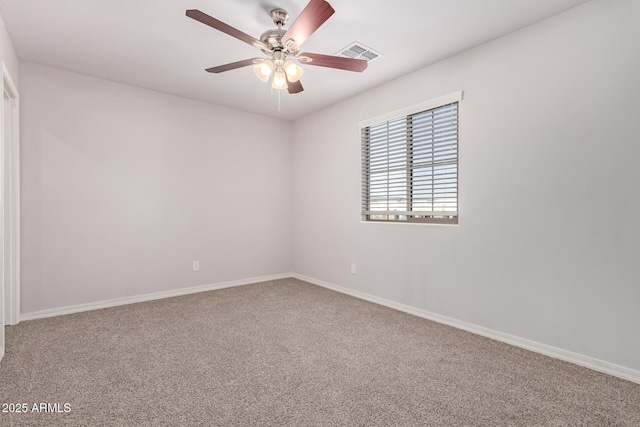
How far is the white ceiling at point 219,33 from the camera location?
7.64ft

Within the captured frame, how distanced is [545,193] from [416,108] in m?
1.50

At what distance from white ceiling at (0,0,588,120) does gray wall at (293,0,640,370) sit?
11.2 inches

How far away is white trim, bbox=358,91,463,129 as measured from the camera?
305 centimetres

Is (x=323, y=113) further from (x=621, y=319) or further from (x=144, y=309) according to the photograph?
(x=621, y=319)

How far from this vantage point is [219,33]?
8.75 ft

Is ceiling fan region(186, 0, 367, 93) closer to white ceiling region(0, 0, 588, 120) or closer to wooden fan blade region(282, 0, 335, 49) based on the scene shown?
wooden fan blade region(282, 0, 335, 49)

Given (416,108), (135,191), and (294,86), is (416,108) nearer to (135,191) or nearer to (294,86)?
(294,86)

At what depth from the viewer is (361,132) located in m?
4.05

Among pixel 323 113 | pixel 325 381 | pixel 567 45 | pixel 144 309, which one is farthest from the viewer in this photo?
pixel 323 113

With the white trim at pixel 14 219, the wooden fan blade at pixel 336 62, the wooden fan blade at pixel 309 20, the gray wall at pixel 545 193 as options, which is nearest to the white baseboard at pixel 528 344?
the gray wall at pixel 545 193

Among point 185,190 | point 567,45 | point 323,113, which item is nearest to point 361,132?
point 323,113

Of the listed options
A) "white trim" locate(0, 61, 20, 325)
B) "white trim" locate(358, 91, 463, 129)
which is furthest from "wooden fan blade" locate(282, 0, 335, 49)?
"white trim" locate(0, 61, 20, 325)

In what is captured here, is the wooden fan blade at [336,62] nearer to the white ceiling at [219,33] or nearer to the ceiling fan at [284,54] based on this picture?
the ceiling fan at [284,54]

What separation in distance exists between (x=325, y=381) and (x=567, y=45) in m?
2.92
